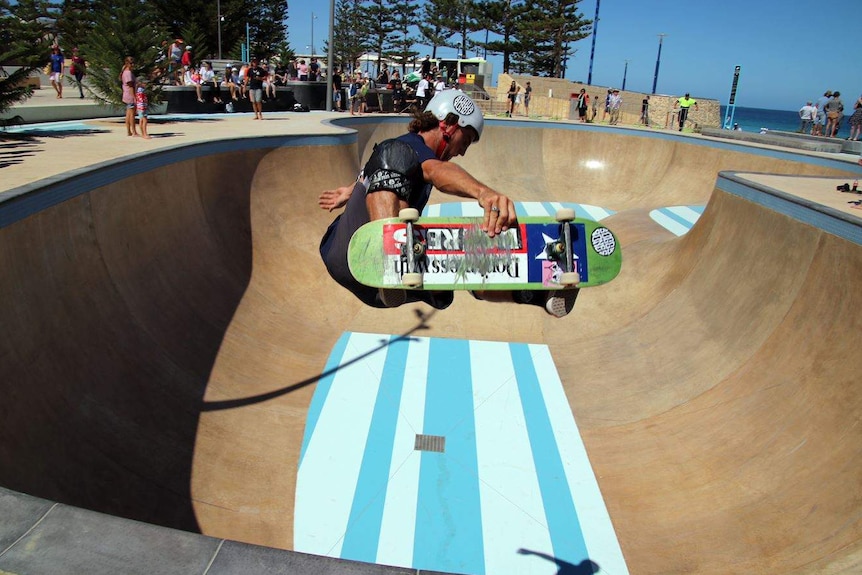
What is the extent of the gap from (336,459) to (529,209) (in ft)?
46.7

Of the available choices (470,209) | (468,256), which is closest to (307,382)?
(468,256)

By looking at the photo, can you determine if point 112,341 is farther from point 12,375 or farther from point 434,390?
point 434,390

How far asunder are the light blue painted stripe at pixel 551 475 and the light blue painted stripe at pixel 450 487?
850mm

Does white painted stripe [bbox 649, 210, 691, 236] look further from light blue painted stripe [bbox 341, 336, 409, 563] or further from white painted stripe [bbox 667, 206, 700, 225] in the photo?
light blue painted stripe [bbox 341, 336, 409, 563]

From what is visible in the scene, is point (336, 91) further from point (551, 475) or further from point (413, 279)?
point (413, 279)

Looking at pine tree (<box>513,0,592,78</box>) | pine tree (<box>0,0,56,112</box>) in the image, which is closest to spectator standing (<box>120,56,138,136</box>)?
pine tree (<box>0,0,56,112</box>)

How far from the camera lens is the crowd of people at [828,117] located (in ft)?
70.4

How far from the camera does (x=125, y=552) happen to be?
202 cm

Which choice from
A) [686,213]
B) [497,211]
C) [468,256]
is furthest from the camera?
[686,213]

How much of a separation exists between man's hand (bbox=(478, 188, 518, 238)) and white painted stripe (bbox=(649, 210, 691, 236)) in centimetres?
1202

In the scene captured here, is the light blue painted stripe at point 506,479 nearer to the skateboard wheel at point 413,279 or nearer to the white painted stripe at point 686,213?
the skateboard wheel at point 413,279

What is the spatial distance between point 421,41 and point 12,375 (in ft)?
241

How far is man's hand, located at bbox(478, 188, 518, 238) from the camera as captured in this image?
376 centimetres

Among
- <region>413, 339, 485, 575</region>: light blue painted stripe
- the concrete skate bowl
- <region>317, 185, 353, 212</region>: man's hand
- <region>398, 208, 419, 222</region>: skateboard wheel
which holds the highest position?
<region>398, 208, 419, 222</region>: skateboard wheel
